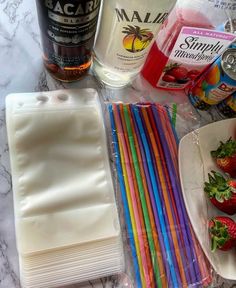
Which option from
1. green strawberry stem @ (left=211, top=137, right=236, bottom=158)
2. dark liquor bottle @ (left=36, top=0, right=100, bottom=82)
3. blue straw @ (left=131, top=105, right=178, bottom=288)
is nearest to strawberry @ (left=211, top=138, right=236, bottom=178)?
green strawberry stem @ (left=211, top=137, right=236, bottom=158)

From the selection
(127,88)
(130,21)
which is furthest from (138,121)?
(130,21)

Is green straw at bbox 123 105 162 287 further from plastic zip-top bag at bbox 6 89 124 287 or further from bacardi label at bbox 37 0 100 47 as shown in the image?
bacardi label at bbox 37 0 100 47

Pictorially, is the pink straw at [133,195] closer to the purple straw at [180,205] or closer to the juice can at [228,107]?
the purple straw at [180,205]

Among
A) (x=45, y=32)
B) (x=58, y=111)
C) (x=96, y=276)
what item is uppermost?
(x=45, y=32)

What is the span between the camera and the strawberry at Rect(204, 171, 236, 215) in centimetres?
54

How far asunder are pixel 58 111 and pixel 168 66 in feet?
0.60

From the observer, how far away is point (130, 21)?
45 cm

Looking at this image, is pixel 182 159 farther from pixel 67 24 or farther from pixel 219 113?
pixel 67 24

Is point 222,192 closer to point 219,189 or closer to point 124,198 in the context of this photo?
point 219,189

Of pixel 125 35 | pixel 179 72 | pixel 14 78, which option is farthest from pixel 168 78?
pixel 14 78

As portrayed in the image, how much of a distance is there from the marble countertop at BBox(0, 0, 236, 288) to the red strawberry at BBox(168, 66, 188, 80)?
0.08 meters

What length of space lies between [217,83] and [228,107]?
0.07 metres

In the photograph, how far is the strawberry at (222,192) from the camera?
1.78 feet

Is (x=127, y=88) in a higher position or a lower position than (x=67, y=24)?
lower
